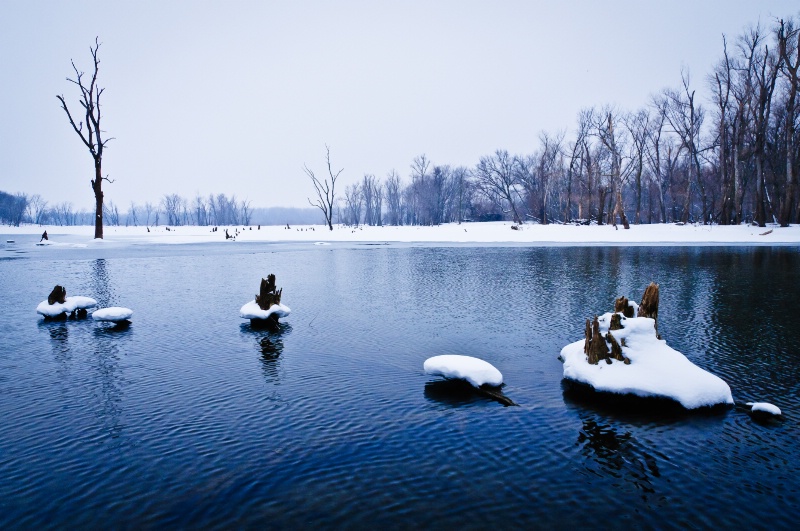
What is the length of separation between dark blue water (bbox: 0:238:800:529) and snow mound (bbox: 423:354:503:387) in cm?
25

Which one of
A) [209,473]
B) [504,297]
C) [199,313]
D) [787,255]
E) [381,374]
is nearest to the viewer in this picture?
[209,473]

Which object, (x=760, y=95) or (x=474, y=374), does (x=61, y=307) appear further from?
(x=760, y=95)

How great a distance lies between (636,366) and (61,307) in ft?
41.7

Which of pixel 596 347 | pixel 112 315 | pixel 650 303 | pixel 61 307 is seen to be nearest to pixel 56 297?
pixel 61 307

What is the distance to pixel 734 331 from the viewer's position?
10.5 m

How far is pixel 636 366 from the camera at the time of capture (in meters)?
7.15

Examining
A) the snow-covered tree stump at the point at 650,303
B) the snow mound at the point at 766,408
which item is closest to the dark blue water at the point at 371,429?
the snow mound at the point at 766,408

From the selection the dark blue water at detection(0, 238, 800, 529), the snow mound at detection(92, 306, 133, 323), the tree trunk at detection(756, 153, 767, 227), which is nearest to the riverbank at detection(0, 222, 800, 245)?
the tree trunk at detection(756, 153, 767, 227)

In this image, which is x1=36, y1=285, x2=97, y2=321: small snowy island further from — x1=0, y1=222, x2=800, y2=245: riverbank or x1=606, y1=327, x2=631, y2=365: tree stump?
x1=0, y1=222, x2=800, y2=245: riverbank

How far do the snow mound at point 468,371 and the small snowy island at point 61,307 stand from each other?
9.98m

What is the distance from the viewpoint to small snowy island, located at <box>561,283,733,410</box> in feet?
21.4

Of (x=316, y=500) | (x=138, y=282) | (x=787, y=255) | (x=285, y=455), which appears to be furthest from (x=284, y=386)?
(x=787, y=255)

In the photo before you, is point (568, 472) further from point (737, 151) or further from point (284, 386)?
point (737, 151)

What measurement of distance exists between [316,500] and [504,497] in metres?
1.68
